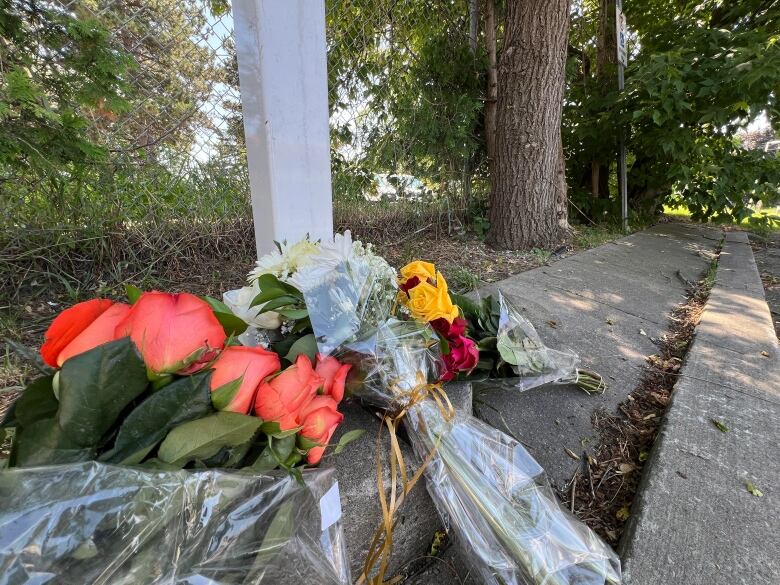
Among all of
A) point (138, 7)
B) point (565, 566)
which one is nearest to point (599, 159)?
point (138, 7)

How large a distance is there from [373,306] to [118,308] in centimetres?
44

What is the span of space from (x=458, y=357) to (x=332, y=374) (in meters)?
0.36

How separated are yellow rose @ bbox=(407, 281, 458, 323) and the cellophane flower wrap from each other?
0.08 ft

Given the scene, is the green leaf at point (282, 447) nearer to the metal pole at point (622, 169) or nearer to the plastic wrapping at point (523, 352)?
the plastic wrapping at point (523, 352)

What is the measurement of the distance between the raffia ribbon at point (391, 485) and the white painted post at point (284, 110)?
757mm

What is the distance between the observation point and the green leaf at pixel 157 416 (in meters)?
0.46

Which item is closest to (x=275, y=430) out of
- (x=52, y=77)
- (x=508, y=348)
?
(x=508, y=348)

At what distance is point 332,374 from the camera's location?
69 cm

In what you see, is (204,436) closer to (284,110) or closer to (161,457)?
(161,457)

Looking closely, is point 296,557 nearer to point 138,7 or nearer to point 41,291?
point 41,291

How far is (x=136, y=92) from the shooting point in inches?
67.0

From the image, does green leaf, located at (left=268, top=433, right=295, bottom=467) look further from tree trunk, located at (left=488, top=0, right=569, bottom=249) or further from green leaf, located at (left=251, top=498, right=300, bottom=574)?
tree trunk, located at (left=488, top=0, right=569, bottom=249)

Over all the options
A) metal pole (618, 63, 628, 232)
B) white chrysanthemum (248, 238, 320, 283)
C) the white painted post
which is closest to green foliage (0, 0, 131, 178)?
the white painted post

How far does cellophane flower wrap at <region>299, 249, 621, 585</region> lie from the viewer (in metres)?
0.73
